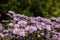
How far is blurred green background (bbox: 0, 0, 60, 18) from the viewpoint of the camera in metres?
5.73

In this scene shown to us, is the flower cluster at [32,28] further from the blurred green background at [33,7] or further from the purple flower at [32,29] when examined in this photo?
the blurred green background at [33,7]

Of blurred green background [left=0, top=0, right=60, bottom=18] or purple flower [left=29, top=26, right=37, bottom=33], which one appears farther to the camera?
blurred green background [left=0, top=0, right=60, bottom=18]

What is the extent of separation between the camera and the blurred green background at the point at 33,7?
18.8 ft

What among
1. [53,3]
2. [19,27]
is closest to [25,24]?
[19,27]

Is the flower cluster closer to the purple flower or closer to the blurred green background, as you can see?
the purple flower

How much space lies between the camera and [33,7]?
6219 mm

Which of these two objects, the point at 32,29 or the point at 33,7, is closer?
the point at 32,29

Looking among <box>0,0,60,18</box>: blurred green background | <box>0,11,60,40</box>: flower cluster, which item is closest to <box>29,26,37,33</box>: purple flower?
<box>0,11,60,40</box>: flower cluster

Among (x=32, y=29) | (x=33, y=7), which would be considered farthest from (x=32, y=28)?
(x=33, y=7)

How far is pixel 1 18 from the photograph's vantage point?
559cm

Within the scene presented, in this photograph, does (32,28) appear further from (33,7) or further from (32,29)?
(33,7)

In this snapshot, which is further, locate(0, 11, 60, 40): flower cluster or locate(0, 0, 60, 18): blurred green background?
locate(0, 0, 60, 18): blurred green background

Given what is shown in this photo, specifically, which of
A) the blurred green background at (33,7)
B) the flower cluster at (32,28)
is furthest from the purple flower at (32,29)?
the blurred green background at (33,7)

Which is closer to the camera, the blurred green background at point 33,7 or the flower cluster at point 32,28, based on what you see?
the flower cluster at point 32,28
